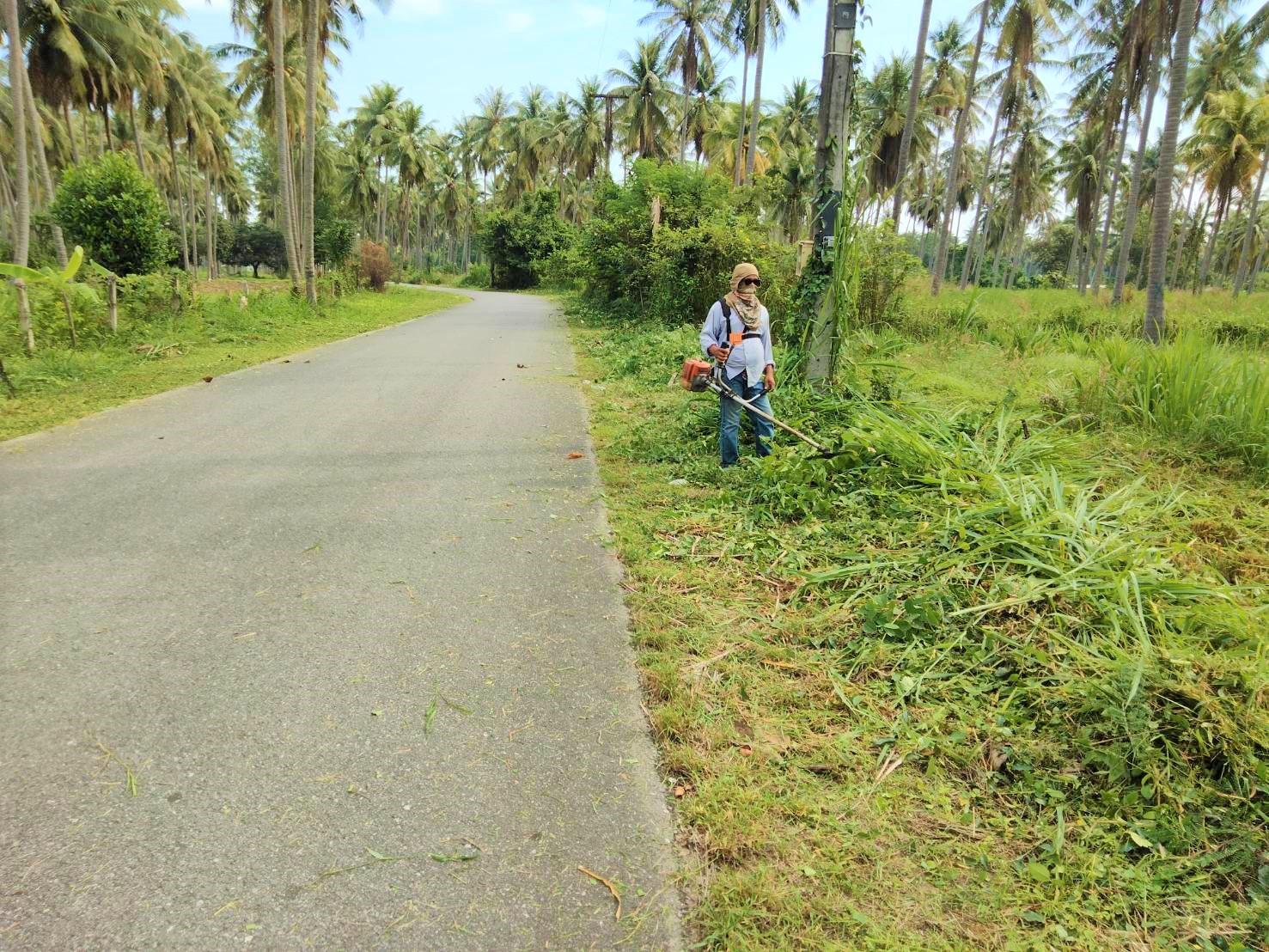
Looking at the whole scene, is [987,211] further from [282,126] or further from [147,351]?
[147,351]

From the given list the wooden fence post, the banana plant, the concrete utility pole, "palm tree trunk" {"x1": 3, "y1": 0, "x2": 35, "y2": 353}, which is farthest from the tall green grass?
"palm tree trunk" {"x1": 3, "y1": 0, "x2": 35, "y2": 353}

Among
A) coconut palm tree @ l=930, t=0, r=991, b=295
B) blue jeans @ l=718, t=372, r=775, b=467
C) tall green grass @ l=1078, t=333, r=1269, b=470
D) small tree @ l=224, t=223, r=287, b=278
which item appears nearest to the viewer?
tall green grass @ l=1078, t=333, r=1269, b=470

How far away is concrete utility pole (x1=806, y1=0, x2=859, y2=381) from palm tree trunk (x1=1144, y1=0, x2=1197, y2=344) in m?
10.8

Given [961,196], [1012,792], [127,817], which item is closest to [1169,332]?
[1012,792]

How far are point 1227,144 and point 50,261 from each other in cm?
4515

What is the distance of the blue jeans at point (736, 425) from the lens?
567cm

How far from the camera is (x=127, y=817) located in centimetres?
220

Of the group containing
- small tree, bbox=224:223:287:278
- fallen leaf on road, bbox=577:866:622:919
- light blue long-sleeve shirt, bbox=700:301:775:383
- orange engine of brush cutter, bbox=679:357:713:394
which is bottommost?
fallen leaf on road, bbox=577:866:622:919

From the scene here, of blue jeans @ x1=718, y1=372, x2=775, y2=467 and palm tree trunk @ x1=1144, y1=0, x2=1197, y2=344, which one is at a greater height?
palm tree trunk @ x1=1144, y1=0, x2=1197, y2=344

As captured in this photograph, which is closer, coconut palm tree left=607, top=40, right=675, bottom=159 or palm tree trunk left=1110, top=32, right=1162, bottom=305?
palm tree trunk left=1110, top=32, right=1162, bottom=305

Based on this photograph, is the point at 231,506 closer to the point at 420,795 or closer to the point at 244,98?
the point at 420,795

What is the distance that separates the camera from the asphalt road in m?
1.95

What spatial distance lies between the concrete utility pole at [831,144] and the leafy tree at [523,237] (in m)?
33.5

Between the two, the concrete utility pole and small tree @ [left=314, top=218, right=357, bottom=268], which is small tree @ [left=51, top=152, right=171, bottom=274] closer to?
the concrete utility pole
